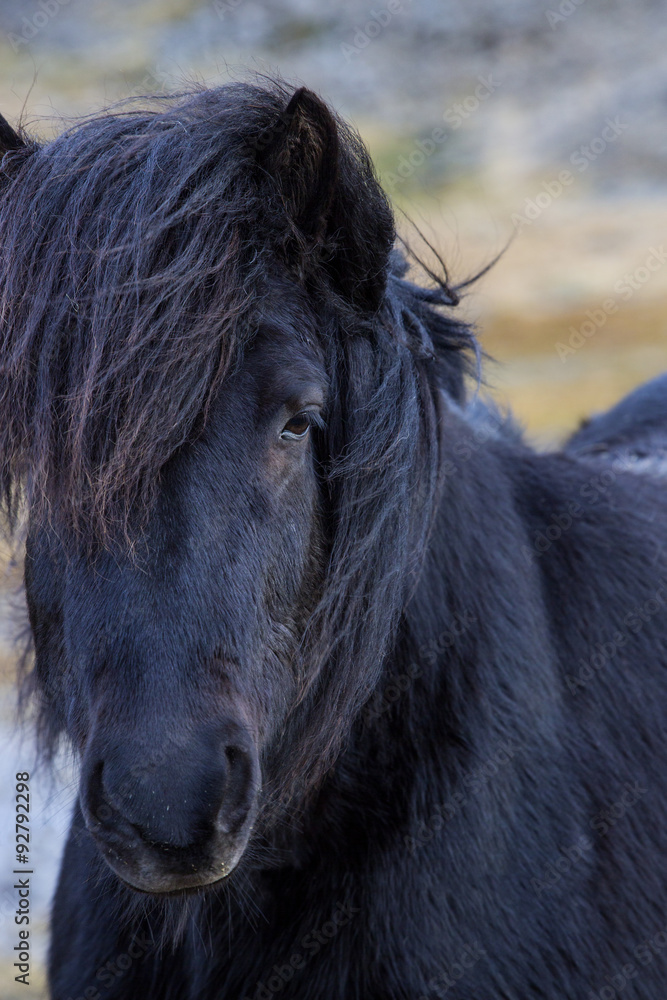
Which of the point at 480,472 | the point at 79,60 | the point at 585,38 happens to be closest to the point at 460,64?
the point at 585,38

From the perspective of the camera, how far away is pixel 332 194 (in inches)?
70.3

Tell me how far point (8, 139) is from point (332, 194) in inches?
27.8

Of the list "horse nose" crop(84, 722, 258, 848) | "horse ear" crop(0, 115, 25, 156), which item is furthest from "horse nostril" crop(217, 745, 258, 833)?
"horse ear" crop(0, 115, 25, 156)

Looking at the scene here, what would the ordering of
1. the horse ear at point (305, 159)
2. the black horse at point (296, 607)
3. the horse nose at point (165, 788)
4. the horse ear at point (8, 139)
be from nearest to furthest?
the horse nose at point (165, 788) < the black horse at point (296, 607) < the horse ear at point (305, 159) < the horse ear at point (8, 139)

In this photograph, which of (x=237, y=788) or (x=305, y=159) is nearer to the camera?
(x=237, y=788)

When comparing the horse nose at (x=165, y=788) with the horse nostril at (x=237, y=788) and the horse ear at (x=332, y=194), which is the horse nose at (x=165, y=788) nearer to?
the horse nostril at (x=237, y=788)

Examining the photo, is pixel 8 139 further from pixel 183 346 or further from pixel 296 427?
pixel 296 427

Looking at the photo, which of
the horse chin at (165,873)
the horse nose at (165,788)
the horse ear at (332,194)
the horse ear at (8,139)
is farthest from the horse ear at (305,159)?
the horse chin at (165,873)

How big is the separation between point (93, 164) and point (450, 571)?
3.87 feet

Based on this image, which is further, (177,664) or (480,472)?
(480,472)

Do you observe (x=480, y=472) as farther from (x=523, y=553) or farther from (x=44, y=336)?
(x=44, y=336)

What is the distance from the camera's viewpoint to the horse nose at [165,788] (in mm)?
1425

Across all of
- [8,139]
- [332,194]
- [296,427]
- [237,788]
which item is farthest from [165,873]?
[8,139]

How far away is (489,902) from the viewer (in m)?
1.96
